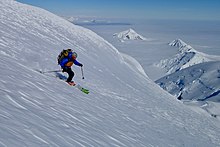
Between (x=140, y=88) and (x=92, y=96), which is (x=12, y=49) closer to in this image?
(x=92, y=96)

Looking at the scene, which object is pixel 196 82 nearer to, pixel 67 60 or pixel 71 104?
pixel 67 60

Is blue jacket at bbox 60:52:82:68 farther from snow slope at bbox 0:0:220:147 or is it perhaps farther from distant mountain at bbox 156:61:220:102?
distant mountain at bbox 156:61:220:102

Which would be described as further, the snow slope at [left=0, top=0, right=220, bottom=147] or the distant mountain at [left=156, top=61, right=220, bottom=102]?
the distant mountain at [left=156, top=61, right=220, bottom=102]

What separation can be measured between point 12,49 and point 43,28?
1015cm

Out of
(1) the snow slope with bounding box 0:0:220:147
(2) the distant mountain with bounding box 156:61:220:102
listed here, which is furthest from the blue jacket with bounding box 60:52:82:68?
(2) the distant mountain with bounding box 156:61:220:102

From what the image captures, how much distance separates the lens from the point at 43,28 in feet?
80.7

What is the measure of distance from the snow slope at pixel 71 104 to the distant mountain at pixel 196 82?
83.7 metres

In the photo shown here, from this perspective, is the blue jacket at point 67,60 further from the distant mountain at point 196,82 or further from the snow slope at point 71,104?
the distant mountain at point 196,82

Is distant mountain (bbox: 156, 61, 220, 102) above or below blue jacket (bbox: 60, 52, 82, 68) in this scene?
above

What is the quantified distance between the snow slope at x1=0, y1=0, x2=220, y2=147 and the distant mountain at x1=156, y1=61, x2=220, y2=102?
83.7 metres

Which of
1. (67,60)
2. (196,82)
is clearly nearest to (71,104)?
(67,60)

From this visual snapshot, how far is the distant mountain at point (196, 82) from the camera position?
107350 millimetres

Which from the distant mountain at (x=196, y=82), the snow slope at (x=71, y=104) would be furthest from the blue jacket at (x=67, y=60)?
the distant mountain at (x=196, y=82)

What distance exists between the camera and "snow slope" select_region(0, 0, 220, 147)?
6.56 meters
